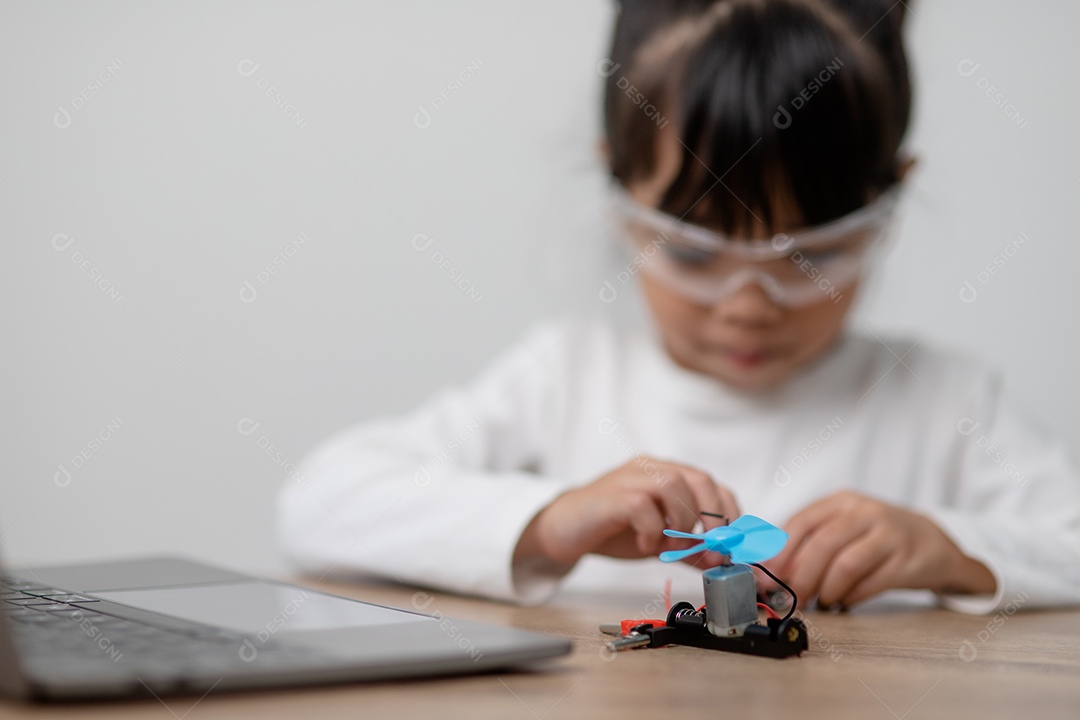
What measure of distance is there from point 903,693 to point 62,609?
0.45m

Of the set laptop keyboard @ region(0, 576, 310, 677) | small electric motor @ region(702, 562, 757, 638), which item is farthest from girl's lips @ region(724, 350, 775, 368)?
laptop keyboard @ region(0, 576, 310, 677)

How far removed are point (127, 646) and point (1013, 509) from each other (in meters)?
1.05

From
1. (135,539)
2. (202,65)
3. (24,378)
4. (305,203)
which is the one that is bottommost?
(135,539)

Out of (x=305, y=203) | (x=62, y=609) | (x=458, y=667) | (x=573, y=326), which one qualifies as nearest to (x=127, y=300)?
(x=305, y=203)

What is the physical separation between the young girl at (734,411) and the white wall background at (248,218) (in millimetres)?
454

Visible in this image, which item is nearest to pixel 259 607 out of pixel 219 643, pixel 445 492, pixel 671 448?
pixel 219 643

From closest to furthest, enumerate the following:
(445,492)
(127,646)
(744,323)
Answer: (127,646), (445,492), (744,323)

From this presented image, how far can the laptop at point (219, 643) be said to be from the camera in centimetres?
40

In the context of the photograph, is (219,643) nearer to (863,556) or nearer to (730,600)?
(730,600)

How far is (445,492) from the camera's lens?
105 centimetres

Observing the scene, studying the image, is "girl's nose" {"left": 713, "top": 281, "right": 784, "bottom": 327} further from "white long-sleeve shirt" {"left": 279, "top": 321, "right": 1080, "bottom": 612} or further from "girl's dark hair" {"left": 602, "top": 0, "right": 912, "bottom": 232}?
"white long-sleeve shirt" {"left": 279, "top": 321, "right": 1080, "bottom": 612}

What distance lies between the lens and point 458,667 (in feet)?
1.54

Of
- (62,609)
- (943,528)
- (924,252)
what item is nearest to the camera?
(62,609)

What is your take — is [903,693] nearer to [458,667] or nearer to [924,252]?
[458,667]
